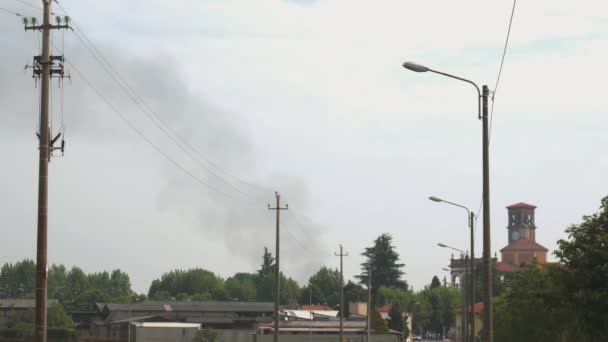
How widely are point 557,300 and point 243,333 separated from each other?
99050 millimetres

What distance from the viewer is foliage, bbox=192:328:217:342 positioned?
12100 cm

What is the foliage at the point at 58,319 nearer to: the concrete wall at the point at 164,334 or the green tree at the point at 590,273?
the concrete wall at the point at 164,334

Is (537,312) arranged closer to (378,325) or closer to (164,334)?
(164,334)

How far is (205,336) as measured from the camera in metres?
122

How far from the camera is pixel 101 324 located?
181 m

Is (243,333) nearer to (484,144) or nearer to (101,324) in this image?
(101,324)

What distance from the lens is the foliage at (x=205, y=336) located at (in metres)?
121

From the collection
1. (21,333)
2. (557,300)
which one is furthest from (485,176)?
(21,333)

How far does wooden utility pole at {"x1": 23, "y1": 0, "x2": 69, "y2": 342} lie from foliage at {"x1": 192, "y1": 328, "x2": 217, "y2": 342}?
92950 mm

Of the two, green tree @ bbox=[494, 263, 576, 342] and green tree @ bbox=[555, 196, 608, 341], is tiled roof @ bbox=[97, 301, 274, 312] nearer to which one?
green tree @ bbox=[494, 263, 576, 342]

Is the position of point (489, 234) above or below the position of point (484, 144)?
below

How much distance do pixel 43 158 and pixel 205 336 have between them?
9479 cm

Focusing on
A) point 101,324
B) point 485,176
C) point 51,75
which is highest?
point 51,75

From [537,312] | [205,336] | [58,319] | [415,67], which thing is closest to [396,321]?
[58,319]
